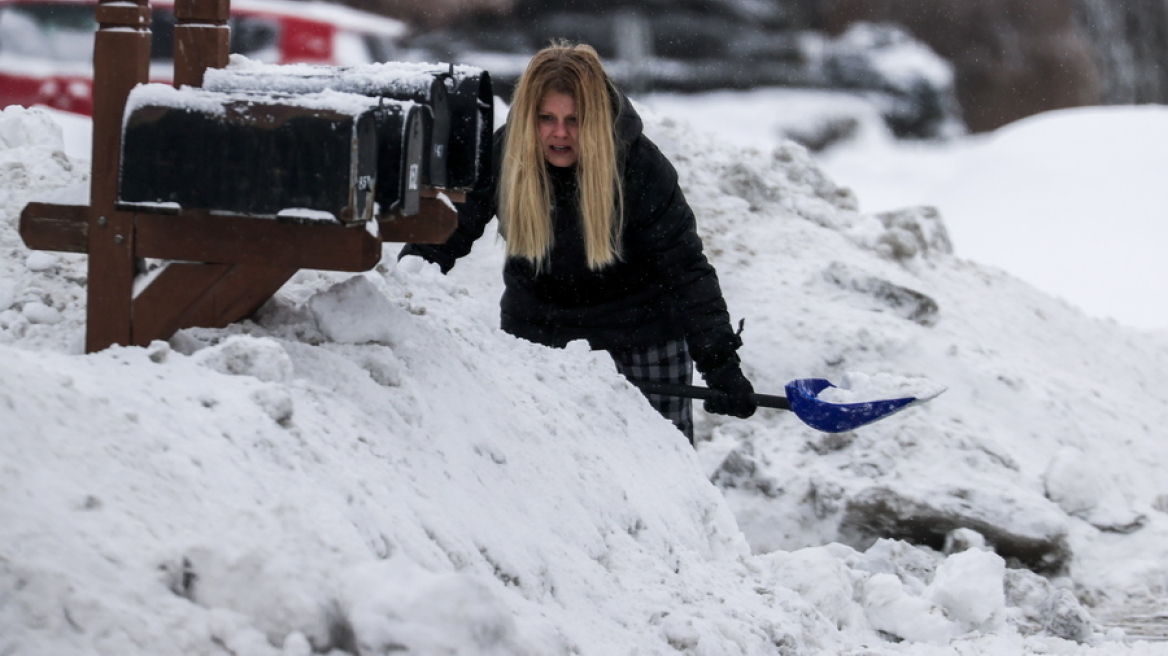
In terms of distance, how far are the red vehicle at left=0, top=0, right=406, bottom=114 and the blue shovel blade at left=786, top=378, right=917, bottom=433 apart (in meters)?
6.08

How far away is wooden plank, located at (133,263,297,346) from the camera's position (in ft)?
7.99

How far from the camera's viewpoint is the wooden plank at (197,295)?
2436 millimetres

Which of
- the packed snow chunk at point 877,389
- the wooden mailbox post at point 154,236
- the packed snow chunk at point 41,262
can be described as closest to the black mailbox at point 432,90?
the wooden mailbox post at point 154,236

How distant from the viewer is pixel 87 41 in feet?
32.0

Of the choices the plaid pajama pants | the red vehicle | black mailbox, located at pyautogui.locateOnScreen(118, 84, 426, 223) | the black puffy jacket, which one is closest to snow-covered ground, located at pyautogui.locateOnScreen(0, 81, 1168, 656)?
black mailbox, located at pyautogui.locateOnScreen(118, 84, 426, 223)

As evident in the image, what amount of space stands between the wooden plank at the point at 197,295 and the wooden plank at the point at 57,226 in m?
0.15

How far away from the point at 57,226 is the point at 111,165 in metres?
0.16

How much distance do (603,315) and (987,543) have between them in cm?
152

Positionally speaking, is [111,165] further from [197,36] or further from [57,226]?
[197,36]

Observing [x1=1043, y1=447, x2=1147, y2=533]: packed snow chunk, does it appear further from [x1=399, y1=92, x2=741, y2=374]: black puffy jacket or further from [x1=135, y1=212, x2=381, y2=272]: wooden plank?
[x1=135, y1=212, x2=381, y2=272]: wooden plank

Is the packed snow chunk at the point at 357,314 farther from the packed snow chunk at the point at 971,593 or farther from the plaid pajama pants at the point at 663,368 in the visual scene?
the packed snow chunk at the point at 971,593

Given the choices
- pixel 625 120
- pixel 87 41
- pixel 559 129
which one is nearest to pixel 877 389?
pixel 625 120

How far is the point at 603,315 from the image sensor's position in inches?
157

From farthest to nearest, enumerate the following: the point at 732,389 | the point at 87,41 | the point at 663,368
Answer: the point at 87,41, the point at 663,368, the point at 732,389
